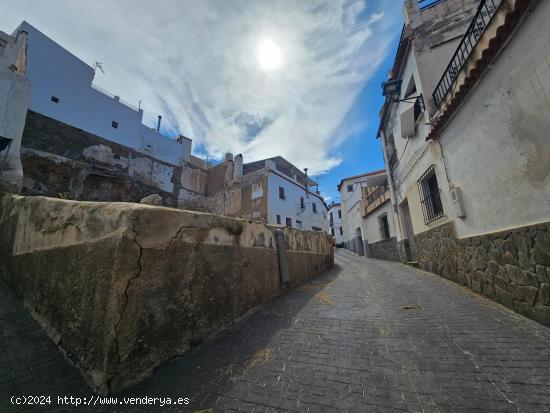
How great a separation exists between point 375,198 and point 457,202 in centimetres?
881

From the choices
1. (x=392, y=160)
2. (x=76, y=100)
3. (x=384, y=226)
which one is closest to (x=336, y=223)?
(x=384, y=226)

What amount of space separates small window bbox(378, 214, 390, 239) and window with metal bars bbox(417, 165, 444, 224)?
18.2 feet

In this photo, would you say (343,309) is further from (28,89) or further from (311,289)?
(28,89)

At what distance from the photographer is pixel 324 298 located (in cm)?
429

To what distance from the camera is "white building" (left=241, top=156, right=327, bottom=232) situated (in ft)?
63.6

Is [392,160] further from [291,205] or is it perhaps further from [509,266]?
[291,205]

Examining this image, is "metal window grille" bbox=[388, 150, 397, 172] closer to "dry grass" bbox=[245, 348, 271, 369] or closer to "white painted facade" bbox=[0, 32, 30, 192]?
"dry grass" bbox=[245, 348, 271, 369]

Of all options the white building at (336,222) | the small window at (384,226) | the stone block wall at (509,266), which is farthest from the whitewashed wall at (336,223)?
the stone block wall at (509,266)

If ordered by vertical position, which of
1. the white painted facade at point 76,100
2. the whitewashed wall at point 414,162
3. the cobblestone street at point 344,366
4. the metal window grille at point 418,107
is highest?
the white painted facade at point 76,100

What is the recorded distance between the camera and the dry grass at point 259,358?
2.22 m

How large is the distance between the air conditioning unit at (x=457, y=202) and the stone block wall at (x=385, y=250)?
5.89m

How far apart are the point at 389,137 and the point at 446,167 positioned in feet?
18.8

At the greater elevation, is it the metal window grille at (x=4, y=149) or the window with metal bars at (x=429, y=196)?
the metal window grille at (x=4, y=149)

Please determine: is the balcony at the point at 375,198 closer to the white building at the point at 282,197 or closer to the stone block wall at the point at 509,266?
the white building at the point at 282,197
